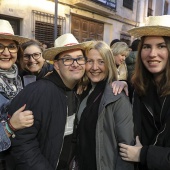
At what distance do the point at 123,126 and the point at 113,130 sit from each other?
10 centimetres

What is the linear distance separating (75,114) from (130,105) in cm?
54

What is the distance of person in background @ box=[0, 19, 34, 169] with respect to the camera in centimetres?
172

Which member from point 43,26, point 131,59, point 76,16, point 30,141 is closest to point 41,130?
point 30,141

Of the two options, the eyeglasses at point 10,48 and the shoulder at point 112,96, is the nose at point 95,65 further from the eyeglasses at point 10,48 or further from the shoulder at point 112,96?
the eyeglasses at point 10,48

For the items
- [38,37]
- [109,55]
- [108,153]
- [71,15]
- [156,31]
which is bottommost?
[108,153]

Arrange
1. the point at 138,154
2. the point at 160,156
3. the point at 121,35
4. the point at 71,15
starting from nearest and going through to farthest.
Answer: the point at 160,156 < the point at 138,154 < the point at 71,15 < the point at 121,35

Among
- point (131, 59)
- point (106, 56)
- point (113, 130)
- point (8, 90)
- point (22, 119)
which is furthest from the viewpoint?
point (131, 59)

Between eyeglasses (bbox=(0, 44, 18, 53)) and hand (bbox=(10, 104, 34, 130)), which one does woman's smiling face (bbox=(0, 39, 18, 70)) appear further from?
hand (bbox=(10, 104, 34, 130))

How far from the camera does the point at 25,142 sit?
1.70 meters

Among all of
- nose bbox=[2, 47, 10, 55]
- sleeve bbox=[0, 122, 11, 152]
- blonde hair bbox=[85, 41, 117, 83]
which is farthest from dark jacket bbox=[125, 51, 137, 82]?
sleeve bbox=[0, 122, 11, 152]

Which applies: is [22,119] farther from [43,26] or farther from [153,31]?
[43,26]

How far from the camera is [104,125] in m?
1.91

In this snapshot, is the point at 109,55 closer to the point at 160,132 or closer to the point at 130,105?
the point at 130,105

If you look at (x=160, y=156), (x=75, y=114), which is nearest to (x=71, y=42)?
(x=75, y=114)
